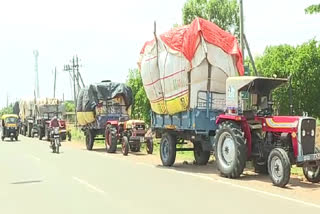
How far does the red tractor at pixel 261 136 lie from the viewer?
41.4 ft

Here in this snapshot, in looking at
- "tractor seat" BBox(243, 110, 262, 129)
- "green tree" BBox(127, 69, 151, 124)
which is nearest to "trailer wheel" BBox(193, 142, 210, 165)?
"tractor seat" BBox(243, 110, 262, 129)

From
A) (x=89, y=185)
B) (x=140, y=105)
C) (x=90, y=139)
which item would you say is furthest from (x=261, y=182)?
(x=140, y=105)

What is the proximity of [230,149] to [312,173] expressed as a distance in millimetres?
2331

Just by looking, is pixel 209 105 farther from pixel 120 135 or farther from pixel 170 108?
pixel 120 135

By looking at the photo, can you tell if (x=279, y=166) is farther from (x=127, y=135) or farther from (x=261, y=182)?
(x=127, y=135)

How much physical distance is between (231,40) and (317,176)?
231 inches

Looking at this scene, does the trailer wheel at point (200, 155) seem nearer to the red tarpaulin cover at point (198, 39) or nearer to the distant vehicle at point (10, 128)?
the red tarpaulin cover at point (198, 39)

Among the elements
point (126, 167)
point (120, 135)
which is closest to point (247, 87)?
point (126, 167)

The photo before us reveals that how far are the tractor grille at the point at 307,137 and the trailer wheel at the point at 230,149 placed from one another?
67.1 inches

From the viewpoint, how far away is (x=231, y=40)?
1714 centimetres

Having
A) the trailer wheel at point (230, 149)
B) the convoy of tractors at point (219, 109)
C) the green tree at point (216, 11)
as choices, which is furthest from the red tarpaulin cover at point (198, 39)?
the green tree at point (216, 11)

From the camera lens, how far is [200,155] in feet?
62.0

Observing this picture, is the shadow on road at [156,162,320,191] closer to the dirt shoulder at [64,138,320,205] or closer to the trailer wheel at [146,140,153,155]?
the dirt shoulder at [64,138,320,205]

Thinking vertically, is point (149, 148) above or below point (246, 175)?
above
